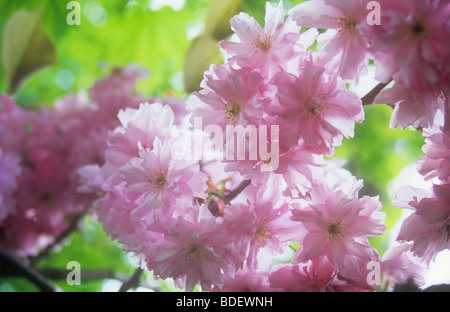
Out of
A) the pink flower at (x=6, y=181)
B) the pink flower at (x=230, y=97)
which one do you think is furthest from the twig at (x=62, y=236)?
the pink flower at (x=230, y=97)

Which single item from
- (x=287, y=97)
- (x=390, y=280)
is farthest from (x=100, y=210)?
(x=390, y=280)

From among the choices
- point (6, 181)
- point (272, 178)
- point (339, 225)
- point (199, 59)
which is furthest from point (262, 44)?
point (6, 181)

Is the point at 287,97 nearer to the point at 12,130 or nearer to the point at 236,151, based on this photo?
the point at 236,151

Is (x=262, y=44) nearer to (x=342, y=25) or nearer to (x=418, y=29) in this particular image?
(x=342, y=25)

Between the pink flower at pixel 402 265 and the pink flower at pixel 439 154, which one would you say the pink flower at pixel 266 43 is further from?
the pink flower at pixel 402 265

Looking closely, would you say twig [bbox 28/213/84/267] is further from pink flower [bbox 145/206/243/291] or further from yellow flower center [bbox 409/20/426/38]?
yellow flower center [bbox 409/20/426/38]

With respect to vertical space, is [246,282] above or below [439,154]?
below
